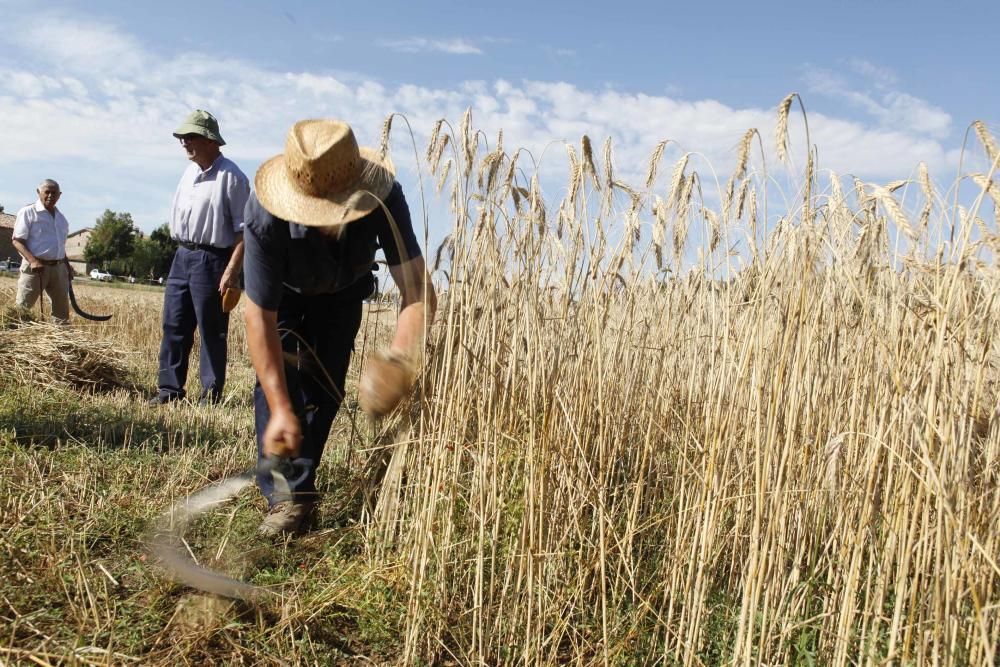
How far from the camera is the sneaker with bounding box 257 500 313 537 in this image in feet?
8.46

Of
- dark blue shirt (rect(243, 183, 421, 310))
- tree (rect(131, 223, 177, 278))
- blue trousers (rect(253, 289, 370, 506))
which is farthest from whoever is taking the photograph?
tree (rect(131, 223, 177, 278))

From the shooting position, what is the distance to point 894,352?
164 cm

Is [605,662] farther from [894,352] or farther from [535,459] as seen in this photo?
[894,352]

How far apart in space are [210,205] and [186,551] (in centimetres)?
271

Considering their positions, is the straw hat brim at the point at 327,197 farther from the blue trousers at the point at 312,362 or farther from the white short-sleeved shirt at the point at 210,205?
the white short-sleeved shirt at the point at 210,205

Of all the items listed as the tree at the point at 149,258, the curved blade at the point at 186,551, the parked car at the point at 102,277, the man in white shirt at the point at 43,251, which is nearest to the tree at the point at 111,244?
the tree at the point at 149,258

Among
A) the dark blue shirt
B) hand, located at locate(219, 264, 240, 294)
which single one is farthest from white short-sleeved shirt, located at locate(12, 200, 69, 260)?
the dark blue shirt

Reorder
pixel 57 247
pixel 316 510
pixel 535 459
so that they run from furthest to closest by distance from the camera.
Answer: pixel 57 247
pixel 316 510
pixel 535 459

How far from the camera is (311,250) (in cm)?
246

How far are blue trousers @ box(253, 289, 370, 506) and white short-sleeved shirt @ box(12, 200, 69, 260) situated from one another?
15.8ft

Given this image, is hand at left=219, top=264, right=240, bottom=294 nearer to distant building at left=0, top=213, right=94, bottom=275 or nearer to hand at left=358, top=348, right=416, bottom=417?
hand at left=358, top=348, right=416, bottom=417

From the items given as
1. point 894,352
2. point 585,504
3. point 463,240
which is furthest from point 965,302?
point 463,240

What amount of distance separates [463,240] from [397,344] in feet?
1.26

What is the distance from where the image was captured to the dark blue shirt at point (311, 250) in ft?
7.72
